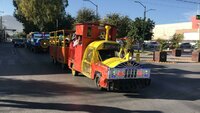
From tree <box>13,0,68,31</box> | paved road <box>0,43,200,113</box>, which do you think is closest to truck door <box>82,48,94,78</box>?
paved road <box>0,43,200,113</box>

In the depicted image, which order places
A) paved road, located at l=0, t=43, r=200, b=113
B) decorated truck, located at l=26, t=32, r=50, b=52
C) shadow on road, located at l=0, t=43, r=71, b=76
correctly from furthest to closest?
1. decorated truck, located at l=26, t=32, r=50, b=52
2. shadow on road, located at l=0, t=43, r=71, b=76
3. paved road, located at l=0, t=43, r=200, b=113

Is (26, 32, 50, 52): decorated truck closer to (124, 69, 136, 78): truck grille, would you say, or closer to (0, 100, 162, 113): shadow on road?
(124, 69, 136, 78): truck grille

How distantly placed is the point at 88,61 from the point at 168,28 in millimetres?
123799

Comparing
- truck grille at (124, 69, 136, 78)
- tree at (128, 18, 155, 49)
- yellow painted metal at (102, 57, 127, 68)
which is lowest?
truck grille at (124, 69, 136, 78)

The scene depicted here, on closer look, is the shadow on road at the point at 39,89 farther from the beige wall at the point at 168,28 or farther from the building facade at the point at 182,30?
the beige wall at the point at 168,28

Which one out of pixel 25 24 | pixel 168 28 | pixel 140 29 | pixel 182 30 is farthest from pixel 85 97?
pixel 168 28

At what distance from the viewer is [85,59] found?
615 inches

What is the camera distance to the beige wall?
420 ft

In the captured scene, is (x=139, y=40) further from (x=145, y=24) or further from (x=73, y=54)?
(x=73, y=54)

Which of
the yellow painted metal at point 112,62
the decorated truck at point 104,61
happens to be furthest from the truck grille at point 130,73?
the yellow painted metal at point 112,62

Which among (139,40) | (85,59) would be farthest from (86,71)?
(139,40)

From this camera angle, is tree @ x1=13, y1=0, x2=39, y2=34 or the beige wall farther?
the beige wall

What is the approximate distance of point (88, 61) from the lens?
49.5 feet

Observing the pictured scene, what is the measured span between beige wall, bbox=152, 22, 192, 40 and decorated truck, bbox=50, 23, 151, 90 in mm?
111727
